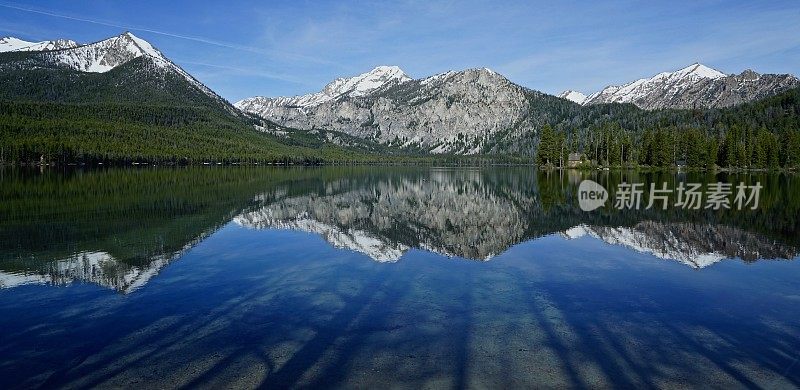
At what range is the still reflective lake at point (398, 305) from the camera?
406 inches

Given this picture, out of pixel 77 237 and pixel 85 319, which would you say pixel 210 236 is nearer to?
pixel 77 237

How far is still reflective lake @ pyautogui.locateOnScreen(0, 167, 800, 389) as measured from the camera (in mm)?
10305

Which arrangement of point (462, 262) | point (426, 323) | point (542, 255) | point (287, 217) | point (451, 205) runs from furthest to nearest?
point (451, 205), point (287, 217), point (542, 255), point (462, 262), point (426, 323)

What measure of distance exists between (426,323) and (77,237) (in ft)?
71.7

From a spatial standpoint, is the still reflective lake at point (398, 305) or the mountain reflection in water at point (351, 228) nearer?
the still reflective lake at point (398, 305)

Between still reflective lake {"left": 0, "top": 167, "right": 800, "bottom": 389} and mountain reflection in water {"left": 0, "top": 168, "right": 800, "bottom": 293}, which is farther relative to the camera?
mountain reflection in water {"left": 0, "top": 168, "right": 800, "bottom": 293}

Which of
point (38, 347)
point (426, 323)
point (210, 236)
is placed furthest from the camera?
point (210, 236)

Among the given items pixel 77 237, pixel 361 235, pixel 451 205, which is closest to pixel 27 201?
pixel 77 237

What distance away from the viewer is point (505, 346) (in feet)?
38.3

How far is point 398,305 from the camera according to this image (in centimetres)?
1536

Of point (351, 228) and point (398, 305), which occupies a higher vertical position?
point (398, 305)

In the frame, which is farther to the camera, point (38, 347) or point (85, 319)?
point (85, 319)

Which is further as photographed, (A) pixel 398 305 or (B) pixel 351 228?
(B) pixel 351 228

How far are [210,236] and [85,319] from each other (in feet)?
50.6
